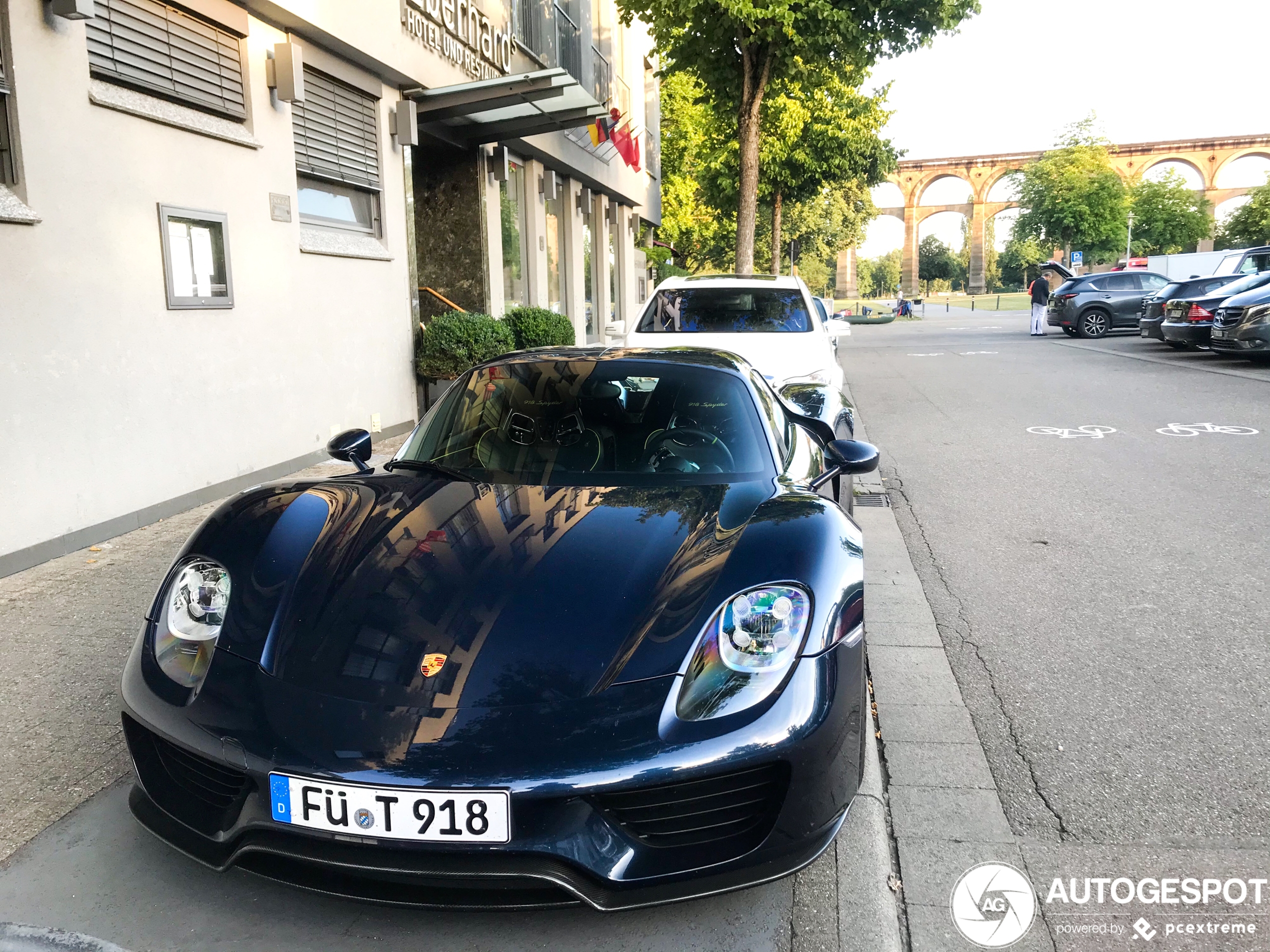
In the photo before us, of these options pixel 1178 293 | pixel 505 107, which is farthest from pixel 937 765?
pixel 1178 293

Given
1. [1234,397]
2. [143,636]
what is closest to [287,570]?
[143,636]

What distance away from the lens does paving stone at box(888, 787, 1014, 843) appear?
2775 millimetres

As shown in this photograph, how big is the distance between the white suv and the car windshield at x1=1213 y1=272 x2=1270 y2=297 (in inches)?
455

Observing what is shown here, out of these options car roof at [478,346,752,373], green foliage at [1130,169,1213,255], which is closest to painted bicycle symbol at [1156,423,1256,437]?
car roof at [478,346,752,373]

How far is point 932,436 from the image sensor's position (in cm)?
1032

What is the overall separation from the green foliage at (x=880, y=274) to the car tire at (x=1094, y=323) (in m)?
109

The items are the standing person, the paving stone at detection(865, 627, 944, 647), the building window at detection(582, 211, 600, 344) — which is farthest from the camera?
the standing person

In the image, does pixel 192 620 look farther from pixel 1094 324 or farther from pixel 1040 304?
pixel 1040 304

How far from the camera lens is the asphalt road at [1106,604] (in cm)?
300

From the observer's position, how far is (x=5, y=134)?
544 centimetres

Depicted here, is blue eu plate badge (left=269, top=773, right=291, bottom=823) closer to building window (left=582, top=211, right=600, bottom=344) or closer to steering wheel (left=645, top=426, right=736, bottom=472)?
steering wheel (left=645, top=426, right=736, bottom=472)

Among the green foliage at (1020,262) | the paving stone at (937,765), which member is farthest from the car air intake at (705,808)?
the green foliage at (1020,262)

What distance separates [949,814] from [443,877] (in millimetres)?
1503

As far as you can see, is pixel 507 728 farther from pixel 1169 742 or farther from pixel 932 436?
pixel 932 436
